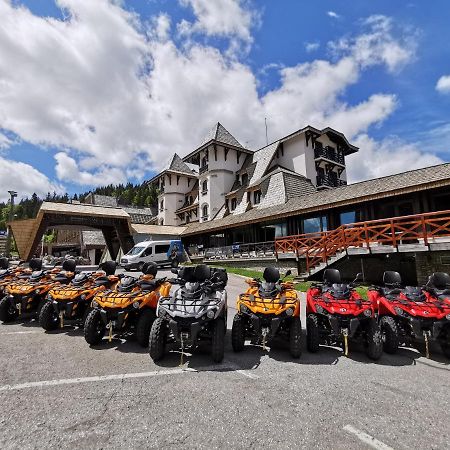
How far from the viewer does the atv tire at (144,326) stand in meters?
5.41

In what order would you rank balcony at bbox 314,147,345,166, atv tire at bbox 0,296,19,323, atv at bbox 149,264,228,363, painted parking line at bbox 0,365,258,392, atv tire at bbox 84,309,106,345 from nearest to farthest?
1. painted parking line at bbox 0,365,258,392
2. atv at bbox 149,264,228,363
3. atv tire at bbox 84,309,106,345
4. atv tire at bbox 0,296,19,323
5. balcony at bbox 314,147,345,166

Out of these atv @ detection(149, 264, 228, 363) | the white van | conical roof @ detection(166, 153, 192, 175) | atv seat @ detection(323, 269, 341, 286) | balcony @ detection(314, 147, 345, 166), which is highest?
conical roof @ detection(166, 153, 192, 175)

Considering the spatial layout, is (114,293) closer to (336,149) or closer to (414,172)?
(414,172)

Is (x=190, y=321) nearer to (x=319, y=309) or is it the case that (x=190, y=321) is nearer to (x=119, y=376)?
(x=119, y=376)

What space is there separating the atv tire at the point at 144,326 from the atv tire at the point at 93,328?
28.9 inches

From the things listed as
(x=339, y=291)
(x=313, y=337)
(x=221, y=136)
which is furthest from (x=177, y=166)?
(x=313, y=337)

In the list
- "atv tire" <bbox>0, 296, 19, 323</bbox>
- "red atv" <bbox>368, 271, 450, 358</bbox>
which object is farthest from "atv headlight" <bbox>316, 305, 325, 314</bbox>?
"atv tire" <bbox>0, 296, 19, 323</bbox>

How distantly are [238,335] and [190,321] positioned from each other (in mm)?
1168

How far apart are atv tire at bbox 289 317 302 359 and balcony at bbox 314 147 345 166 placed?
27058 millimetres

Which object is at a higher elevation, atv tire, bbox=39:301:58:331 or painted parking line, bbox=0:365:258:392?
atv tire, bbox=39:301:58:331

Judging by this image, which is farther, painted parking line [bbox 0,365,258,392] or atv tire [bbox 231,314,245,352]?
atv tire [bbox 231,314,245,352]

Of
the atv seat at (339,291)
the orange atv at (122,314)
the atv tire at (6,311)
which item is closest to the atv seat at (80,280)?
the orange atv at (122,314)

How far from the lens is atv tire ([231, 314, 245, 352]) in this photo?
5172 mm

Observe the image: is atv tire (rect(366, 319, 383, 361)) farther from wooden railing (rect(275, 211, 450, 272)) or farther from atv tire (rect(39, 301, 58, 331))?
wooden railing (rect(275, 211, 450, 272))
